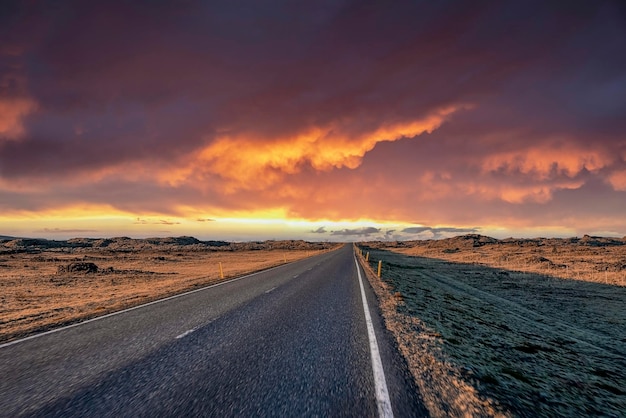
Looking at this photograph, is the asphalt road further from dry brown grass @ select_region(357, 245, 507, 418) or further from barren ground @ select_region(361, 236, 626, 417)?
barren ground @ select_region(361, 236, 626, 417)

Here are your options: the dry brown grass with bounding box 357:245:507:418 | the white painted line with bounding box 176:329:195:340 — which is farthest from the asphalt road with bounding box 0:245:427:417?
the dry brown grass with bounding box 357:245:507:418

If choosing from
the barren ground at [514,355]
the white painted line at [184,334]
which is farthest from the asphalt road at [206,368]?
the barren ground at [514,355]

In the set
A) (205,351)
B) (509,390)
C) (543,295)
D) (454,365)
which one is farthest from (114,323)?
(543,295)

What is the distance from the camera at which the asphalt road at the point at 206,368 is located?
4.19m

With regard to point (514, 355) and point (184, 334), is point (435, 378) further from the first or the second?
point (184, 334)

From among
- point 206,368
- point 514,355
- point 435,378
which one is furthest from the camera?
point 514,355

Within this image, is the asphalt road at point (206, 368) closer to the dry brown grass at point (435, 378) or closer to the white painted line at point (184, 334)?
the white painted line at point (184, 334)

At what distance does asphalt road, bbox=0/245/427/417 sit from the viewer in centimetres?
419

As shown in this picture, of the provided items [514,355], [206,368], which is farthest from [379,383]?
[514,355]

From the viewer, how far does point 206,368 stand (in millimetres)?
5484

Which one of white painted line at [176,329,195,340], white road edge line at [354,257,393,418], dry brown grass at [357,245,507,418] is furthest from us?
white painted line at [176,329,195,340]

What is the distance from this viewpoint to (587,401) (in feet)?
16.4

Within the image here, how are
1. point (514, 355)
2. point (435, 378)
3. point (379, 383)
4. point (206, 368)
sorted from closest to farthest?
point (379, 383), point (435, 378), point (206, 368), point (514, 355)

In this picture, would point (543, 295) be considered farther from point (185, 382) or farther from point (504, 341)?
point (185, 382)
